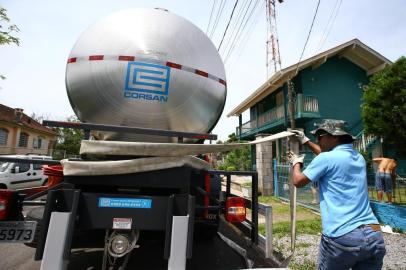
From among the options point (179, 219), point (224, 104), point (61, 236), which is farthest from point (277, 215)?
point (61, 236)

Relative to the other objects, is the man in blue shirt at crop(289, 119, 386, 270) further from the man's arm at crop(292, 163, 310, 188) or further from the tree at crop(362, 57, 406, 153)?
the tree at crop(362, 57, 406, 153)

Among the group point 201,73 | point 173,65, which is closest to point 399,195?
point 201,73

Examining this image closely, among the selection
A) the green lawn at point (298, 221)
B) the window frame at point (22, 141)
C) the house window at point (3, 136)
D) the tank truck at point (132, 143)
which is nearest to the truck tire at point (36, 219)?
the tank truck at point (132, 143)

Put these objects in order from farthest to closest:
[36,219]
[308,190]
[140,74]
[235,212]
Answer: [308,190] < [235,212] < [36,219] < [140,74]

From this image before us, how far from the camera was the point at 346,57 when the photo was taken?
1688cm

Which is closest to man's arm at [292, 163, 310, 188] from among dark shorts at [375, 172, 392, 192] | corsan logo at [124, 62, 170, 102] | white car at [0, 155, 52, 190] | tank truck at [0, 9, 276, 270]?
tank truck at [0, 9, 276, 270]

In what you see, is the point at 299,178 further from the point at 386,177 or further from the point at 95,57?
the point at 386,177

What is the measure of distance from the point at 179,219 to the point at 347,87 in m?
17.8

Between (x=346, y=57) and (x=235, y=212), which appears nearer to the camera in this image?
(x=235, y=212)

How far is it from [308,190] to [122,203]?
26.9 ft

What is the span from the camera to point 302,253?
420cm

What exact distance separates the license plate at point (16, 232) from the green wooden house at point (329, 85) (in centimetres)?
1425

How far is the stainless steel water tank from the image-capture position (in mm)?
2316

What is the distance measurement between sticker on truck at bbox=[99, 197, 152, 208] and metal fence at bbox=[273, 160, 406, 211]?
273 inches
